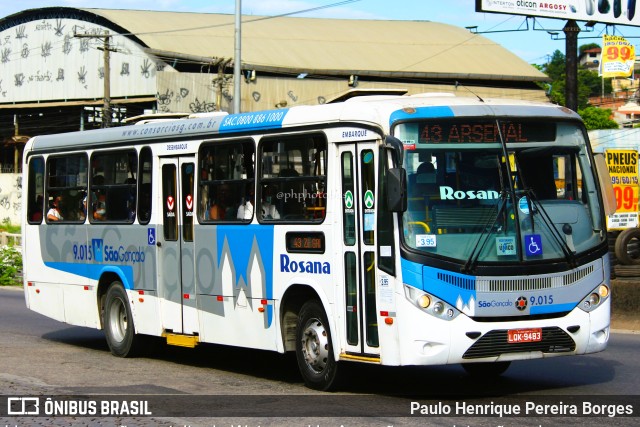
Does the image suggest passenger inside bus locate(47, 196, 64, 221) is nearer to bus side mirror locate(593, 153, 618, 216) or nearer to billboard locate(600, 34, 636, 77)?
bus side mirror locate(593, 153, 618, 216)

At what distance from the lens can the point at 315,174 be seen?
11.6 meters

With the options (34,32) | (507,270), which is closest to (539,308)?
(507,270)

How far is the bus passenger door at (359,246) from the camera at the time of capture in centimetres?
1080

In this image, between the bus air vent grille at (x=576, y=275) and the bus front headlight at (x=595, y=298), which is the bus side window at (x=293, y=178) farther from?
the bus front headlight at (x=595, y=298)

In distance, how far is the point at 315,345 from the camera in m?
11.6

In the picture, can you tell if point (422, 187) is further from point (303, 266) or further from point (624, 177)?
point (624, 177)

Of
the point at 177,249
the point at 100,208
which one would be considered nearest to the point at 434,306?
the point at 177,249

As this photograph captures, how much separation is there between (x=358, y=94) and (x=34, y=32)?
54338mm

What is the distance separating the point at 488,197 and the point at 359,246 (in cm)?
134

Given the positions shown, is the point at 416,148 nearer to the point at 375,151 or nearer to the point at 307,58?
the point at 375,151

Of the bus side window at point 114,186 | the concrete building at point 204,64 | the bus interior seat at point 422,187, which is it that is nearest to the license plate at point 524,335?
the bus interior seat at point 422,187

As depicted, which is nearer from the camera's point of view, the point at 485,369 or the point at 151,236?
the point at 485,369

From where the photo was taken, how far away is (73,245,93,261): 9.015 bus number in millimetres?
16062

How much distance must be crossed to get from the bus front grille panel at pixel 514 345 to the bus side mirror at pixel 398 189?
1422 mm
